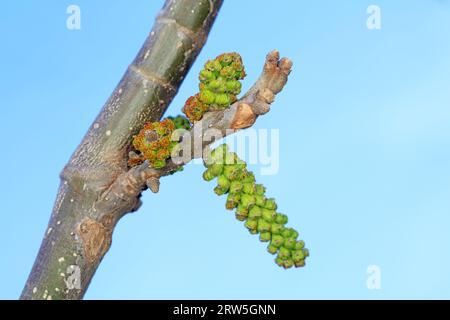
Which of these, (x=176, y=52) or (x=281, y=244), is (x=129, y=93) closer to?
(x=176, y=52)

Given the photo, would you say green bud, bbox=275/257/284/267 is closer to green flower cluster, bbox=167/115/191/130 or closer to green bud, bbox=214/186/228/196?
green bud, bbox=214/186/228/196

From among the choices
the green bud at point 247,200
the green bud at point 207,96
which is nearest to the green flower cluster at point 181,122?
the green bud at point 207,96

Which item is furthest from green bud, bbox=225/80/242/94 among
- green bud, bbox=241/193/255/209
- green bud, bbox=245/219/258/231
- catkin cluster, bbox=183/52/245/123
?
green bud, bbox=245/219/258/231

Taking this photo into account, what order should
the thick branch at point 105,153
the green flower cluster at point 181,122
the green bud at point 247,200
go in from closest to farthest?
the green bud at point 247,200, the thick branch at point 105,153, the green flower cluster at point 181,122

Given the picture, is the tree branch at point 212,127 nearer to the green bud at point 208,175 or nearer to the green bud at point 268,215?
the green bud at point 208,175

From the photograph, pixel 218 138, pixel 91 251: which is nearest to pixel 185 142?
pixel 218 138

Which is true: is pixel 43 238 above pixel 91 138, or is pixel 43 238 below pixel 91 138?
below
